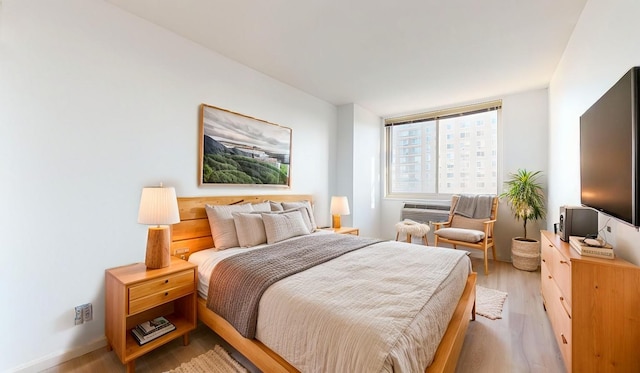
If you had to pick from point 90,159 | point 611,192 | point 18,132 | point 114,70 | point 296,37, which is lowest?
point 611,192

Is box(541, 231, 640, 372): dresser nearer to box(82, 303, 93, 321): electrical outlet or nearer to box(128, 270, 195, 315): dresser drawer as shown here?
box(128, 270, 195, 315): dresser drawer

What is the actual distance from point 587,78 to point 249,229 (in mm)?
3068

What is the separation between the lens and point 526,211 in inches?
140

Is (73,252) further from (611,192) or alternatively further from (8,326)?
(611,192)

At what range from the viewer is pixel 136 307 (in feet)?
5.71

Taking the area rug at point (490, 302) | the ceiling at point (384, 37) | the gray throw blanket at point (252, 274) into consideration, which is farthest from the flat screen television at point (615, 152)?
the gray throw blanket at point (252, 274)

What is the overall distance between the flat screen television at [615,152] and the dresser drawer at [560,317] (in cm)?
67

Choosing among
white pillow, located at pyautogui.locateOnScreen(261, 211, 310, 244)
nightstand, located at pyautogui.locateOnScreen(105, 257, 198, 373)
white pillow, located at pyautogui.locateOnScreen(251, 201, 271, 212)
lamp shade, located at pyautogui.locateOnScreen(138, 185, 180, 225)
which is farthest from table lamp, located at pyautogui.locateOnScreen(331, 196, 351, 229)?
lamp shade, located at pyautogui.locateOnScreen(138, 185, 180, 225)

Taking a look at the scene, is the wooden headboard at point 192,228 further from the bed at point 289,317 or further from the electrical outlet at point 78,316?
the electrical outlet at point 78,316

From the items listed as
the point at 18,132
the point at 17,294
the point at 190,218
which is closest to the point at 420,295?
the point at 190,218

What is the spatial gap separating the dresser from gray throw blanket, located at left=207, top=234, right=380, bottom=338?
145 centimetres

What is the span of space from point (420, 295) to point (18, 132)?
8.66 ft

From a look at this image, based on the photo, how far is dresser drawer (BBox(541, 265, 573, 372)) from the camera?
1564 millimetres

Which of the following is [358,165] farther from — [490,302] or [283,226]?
[490,302]
